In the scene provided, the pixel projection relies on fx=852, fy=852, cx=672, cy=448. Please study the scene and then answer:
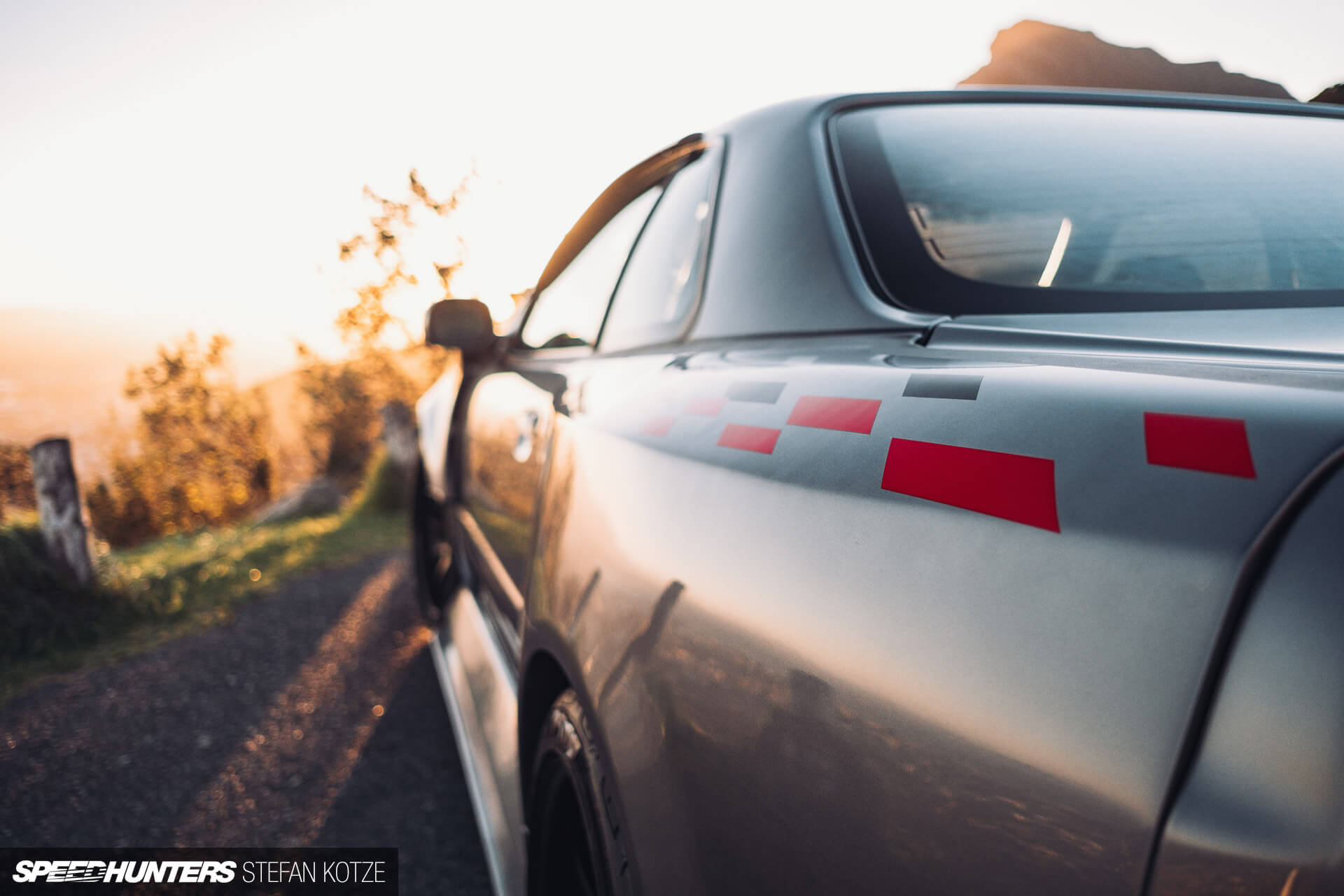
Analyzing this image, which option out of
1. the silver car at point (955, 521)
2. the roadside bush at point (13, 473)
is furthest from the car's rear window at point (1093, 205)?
the roadside bush at point (13, 473)

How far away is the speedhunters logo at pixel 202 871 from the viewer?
2424mm

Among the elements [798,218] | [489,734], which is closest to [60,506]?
[489,734]

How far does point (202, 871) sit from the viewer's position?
8.34ft

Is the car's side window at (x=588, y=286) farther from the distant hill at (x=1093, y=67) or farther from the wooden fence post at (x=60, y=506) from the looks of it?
the wooden fence post at (x=60, y=506)

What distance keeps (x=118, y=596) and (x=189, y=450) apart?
34.0 meters

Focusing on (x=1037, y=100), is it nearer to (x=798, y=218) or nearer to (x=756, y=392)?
(x=798, y=218)

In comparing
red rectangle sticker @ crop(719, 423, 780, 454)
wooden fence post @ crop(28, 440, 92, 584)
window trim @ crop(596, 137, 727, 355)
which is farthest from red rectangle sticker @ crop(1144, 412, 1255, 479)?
wooden fence post @ crop(28, 440, 92, 584)

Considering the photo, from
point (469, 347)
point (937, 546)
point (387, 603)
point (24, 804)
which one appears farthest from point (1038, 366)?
point (387, 603)

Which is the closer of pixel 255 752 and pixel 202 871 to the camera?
pixel 202 871

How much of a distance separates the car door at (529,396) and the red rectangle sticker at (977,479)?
1.14m

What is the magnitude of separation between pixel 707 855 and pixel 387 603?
182 inches

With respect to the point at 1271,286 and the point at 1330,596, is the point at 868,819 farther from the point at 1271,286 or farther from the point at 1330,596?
the point at 1271,286

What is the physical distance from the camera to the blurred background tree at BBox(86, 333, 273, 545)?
1299 inches

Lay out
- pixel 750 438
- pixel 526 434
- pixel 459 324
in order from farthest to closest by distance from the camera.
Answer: pixel 459 324, pixel 526 434, pixel 750 438
